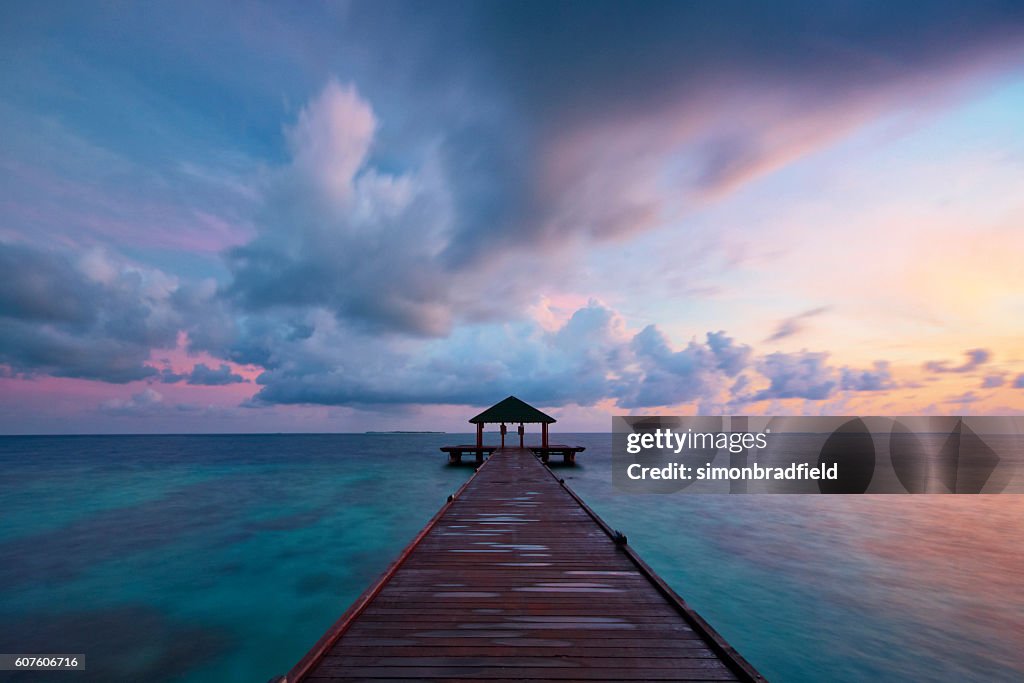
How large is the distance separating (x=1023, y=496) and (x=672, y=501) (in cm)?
2447

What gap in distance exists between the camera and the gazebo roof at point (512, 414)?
2862cm

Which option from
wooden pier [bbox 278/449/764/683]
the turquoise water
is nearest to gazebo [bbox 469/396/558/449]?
the turquoise water

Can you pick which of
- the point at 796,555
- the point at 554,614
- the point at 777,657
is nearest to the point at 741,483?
the point at 796,555

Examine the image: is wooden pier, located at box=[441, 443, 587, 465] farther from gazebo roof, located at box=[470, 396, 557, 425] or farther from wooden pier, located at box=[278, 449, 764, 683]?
wooden pier, located at box=[278, 449, 764, 683]

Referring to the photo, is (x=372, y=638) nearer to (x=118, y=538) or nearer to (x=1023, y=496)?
(x=118, y=538)

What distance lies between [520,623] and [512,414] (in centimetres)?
2449

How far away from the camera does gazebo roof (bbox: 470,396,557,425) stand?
28625 mm

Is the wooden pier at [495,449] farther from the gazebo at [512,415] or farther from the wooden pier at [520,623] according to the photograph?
the wooden pier at [520,623]

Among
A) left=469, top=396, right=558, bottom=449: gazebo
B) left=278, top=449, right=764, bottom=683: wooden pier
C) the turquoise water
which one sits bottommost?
the turquoise water

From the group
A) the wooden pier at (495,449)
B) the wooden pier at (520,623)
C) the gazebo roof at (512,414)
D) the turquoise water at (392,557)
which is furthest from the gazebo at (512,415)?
the wooden pier at (520,623)

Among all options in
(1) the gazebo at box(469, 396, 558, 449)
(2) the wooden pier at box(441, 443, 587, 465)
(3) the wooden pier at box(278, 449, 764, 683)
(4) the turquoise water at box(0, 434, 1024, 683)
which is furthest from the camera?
(2) the wooden pier at box(441, 443, 587, 465)

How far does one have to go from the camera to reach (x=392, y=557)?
546 inches

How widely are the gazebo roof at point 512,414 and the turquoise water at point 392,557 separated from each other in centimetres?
646

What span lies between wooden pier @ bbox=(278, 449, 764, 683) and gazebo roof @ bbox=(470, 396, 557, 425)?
2105 cm
